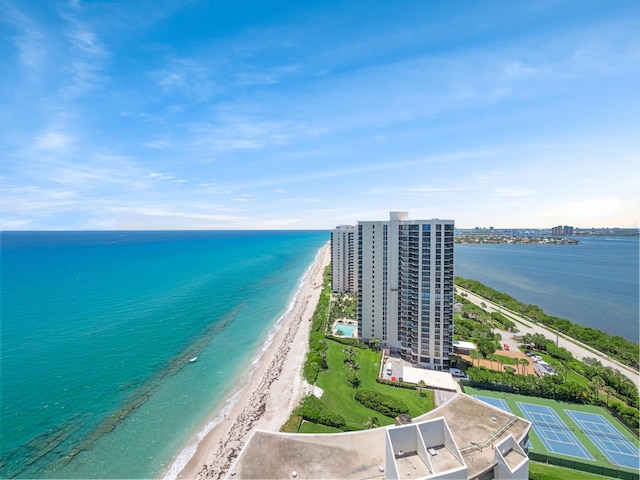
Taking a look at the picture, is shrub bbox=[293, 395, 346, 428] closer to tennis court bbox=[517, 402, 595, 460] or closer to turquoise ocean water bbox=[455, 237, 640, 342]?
tennis court bbox=[517, 402, 595, 460]

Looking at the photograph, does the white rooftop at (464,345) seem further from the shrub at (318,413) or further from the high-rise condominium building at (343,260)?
the high-rise condominium building at (343,260)

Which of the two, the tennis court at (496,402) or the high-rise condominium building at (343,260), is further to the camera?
the high-rise condominium building at (343,260)

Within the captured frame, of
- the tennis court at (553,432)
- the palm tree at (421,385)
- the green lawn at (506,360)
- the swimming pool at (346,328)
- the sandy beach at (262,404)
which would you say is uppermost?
the swimming pool at (346,328)

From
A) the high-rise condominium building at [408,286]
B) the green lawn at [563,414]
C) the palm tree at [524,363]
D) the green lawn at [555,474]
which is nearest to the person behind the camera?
the green lawn at [555,474]

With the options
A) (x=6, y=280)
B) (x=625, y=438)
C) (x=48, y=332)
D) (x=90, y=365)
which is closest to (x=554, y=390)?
(x=625, y=438)

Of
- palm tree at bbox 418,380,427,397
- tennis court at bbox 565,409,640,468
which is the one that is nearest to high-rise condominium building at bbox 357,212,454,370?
palm tree at bbox 418,380,427,397

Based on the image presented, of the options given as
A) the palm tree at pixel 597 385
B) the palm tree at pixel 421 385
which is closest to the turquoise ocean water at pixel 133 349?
the palm tree at pixel 421 385

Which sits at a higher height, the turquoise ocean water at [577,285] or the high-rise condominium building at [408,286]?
the high-rise condominium building at [408,286]

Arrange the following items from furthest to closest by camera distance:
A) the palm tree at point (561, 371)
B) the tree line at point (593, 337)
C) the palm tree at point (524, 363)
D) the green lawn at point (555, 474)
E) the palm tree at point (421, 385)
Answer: the tree line at point (593, 337)
the palm tree at point (524, 363)
the palm tree at point (561, 371)
the palm tree at point (421, 385)
the green lawn at point (555, 474)
